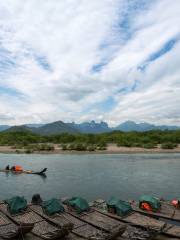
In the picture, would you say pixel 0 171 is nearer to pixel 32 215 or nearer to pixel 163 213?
pixel 32 215

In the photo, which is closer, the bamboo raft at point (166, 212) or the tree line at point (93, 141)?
the bamboo raft at point (166, 212)

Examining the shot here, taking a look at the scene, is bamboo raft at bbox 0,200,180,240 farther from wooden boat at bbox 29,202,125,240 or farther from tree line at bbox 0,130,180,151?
tree line at bbox 0,130,180,151

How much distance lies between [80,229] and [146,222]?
20.6 feet

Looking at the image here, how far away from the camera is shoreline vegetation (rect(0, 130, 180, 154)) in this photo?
367ft

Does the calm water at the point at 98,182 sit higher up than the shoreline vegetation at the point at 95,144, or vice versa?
the shoreline vegetation at the point at 95,144

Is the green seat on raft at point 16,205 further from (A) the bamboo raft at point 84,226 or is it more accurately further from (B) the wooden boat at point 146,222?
(B) the wooden boat at point 146,222

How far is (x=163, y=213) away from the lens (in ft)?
95.9

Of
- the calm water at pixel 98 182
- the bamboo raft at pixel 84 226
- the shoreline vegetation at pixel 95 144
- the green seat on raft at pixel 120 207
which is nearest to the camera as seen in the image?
the bamboo raft at pixel 84 226

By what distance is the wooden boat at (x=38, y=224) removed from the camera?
22.1 m

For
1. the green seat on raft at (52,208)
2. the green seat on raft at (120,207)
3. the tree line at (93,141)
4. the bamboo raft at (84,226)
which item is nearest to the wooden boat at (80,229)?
the bamboo raft at (84,226)

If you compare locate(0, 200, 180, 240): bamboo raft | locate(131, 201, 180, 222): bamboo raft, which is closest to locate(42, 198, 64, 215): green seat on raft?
locate(0, 200, 180, 240): bamboo raft

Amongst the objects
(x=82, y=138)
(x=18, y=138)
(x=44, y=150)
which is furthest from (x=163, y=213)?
(x=18, y=138)

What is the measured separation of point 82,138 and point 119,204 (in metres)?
119

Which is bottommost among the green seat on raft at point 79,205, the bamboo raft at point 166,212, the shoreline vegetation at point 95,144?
the bamboo raft at point 166,212
